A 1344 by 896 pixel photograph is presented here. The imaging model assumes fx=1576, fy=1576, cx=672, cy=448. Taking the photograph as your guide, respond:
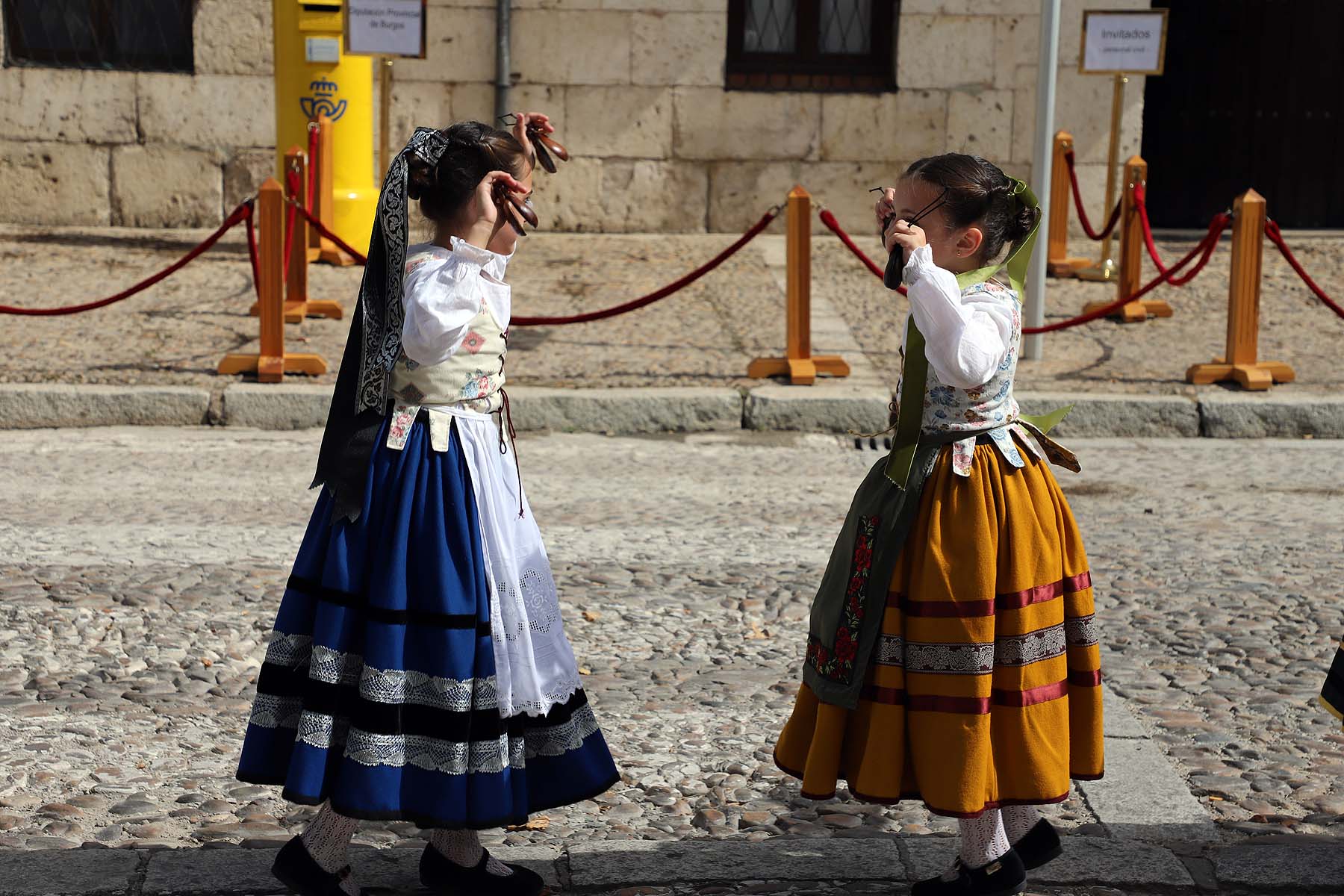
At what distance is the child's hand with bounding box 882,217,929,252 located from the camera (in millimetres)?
2885

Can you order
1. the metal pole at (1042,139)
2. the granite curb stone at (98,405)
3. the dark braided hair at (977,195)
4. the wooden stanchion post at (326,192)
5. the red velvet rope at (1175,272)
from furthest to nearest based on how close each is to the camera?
the wooden stanchion post at (326,192)
the metal pole at (1042,139)
the red velvet rope at (1175,272)
the granite curb stone at (98,405)
the dark braided hair at (977,195)

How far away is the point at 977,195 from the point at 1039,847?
50.6 inches

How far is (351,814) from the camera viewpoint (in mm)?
2826

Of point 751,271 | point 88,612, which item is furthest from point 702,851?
point 751,271

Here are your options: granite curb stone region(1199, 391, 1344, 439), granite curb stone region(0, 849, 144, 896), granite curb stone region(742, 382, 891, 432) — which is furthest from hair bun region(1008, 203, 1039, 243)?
granite curb stone region(1199, 391, 1344, 439)

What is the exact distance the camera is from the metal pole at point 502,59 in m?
12.2

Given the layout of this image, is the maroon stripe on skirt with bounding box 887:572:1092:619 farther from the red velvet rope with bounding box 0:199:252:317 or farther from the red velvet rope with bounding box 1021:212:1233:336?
the red velvet rope with bounding box 0:199:252:317

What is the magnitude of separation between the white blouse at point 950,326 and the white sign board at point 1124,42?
8071 millimetres

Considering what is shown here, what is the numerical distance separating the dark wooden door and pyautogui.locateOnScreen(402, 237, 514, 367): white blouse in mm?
11175

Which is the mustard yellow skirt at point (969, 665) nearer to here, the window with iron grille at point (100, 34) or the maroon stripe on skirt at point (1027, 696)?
the maroon stripe on skirt at point (1027, 696)

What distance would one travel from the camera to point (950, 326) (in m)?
2.85

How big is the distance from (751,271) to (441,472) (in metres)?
8.36

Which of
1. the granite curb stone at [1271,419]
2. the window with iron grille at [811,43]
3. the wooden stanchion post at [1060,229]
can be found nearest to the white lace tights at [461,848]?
the granite curb stone at [1271,419]

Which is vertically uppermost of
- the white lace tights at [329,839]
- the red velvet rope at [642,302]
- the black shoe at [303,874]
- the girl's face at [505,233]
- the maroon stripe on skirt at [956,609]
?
the girl's face at [505,233]
